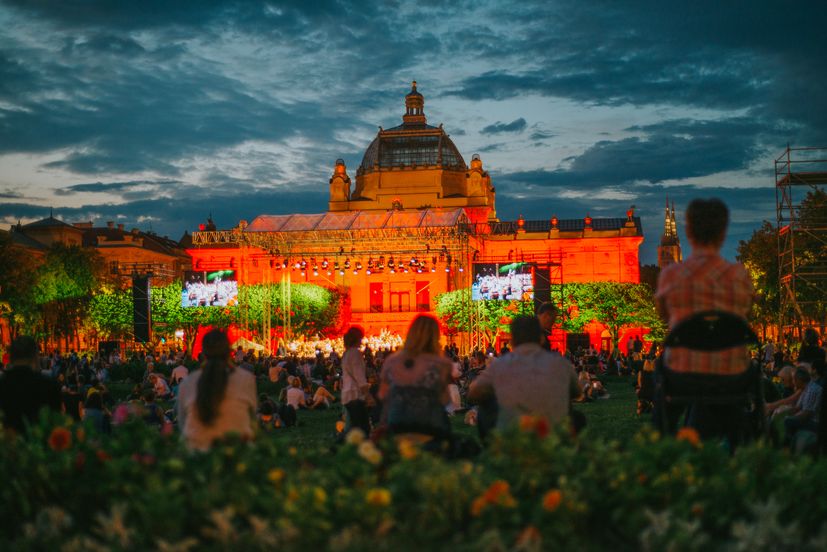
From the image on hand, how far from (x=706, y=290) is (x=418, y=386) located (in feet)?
6.38

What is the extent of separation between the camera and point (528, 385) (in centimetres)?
615

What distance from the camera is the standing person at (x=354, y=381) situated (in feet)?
35.6

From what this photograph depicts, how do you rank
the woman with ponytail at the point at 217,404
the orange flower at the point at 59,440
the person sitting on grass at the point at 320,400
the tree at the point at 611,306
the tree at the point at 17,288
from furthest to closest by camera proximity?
the tree at the point at 611,306 → the tree at the point at 17,288 → the person sitting on grass at the point at 320,400 → the woman with ponytail at the point at 217,404 → the orange flower at the point at 59,440

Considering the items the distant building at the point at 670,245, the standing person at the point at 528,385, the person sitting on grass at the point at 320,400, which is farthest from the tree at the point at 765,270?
the distant building at the point at 670,245

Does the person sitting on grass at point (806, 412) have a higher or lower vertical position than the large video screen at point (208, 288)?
lower

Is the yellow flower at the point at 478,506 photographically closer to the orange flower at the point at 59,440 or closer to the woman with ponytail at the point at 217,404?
the woman with ponytail at the point at 217,404

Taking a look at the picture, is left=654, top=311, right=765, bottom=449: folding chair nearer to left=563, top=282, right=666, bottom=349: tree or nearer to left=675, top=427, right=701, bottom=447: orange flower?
left=675, top=427, right=701, bottom=447: orange flower

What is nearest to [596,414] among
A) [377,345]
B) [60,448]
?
[60,448]

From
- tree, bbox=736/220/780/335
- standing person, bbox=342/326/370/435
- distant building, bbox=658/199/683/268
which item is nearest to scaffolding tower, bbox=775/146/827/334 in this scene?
tree, bbox=736/220/780/335

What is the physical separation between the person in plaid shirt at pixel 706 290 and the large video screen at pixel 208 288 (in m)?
40.6

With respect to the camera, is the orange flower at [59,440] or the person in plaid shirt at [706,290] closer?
the orange flower at [59,440]

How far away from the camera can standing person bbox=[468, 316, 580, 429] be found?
6148mm

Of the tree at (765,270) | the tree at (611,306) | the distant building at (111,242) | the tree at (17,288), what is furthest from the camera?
the distant building at (111,242)

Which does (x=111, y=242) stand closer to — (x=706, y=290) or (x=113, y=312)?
(x=113, y=312)
